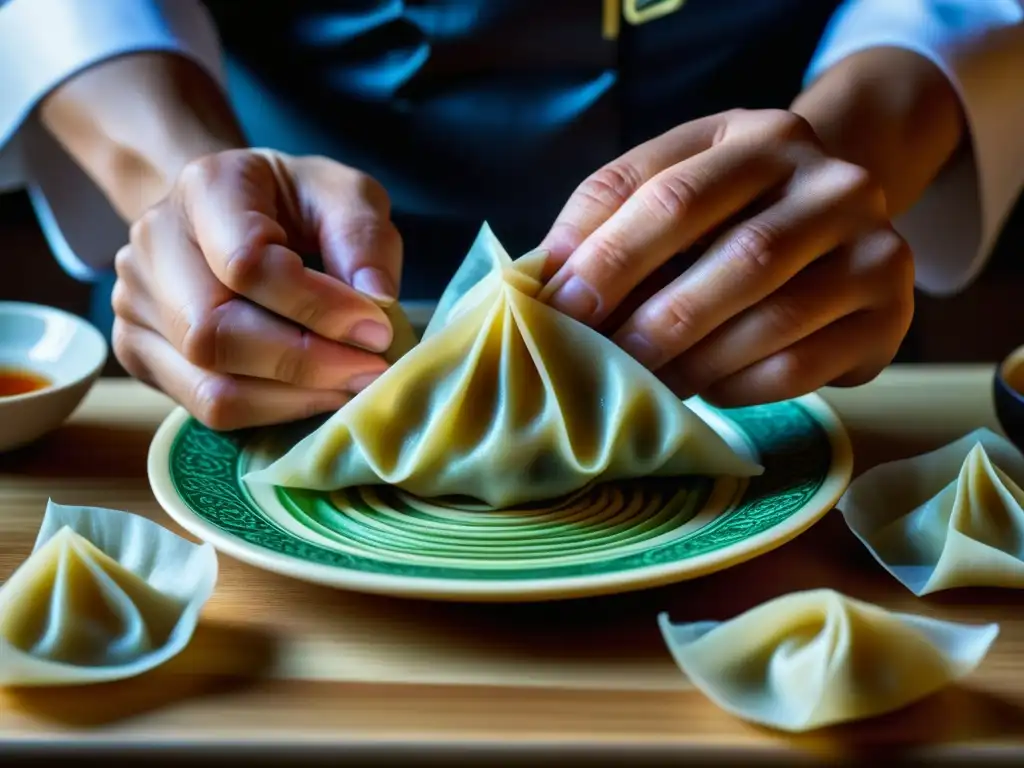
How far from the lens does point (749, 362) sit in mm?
876

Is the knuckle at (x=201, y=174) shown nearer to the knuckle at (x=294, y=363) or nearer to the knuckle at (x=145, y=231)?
the knuckle at (x=145, y=231)

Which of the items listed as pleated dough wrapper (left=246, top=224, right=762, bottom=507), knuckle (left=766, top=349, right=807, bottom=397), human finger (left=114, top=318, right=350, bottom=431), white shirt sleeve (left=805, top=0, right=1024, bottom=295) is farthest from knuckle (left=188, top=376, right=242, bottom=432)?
white shirt sleeve (left=805, top=0, right=1024, bottom=295)

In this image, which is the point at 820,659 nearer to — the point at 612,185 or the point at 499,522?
the point at 499,522

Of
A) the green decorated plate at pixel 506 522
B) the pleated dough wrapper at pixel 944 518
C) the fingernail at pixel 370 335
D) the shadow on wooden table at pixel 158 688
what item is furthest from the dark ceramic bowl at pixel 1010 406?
the shadow on wooden table at pixel 158 688

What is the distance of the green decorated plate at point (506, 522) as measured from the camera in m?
0.66

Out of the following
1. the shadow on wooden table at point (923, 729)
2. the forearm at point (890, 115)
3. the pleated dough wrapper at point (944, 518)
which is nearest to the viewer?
the shadow on wooden table at point (923, 729)

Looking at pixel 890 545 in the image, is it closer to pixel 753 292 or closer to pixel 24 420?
pixel 753 292

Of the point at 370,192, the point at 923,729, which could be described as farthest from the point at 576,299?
the point at 923,729

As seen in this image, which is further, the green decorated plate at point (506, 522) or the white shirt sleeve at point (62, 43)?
the white shirt sleeve at point (62, 43)

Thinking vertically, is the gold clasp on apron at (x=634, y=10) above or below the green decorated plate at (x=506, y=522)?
above

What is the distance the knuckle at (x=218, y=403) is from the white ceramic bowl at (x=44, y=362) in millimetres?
150

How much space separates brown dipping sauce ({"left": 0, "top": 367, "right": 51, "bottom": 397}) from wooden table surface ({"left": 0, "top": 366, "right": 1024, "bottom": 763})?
252mm

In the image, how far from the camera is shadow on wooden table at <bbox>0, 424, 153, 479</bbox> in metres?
0.98

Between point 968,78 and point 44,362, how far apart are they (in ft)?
3.28
